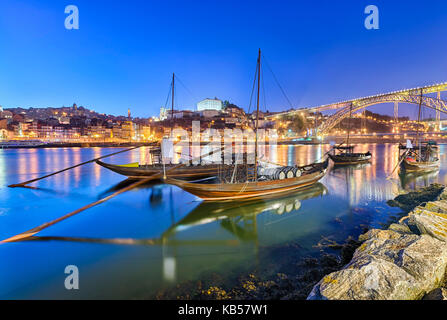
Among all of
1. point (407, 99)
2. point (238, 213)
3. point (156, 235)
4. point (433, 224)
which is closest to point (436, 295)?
point (433, 224)

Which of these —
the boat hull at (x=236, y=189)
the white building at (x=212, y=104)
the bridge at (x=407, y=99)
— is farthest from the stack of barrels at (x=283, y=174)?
the white building at (x=212, y=104)

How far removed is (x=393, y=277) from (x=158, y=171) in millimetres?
13107

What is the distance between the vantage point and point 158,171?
14039mm

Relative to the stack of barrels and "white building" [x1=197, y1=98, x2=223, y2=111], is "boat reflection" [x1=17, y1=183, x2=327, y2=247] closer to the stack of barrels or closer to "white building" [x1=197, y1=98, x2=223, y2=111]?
the stack of barrels

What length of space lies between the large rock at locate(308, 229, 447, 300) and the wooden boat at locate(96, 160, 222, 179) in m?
10.6

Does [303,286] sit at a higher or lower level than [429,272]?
lower

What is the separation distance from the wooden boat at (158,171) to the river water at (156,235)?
224 cm

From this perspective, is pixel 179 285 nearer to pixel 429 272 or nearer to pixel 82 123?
pixel 429 272

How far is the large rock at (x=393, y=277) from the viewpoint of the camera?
2777 mm

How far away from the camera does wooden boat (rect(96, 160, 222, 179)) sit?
46.1 ft

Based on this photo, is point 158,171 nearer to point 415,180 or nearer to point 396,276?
point 396,276
